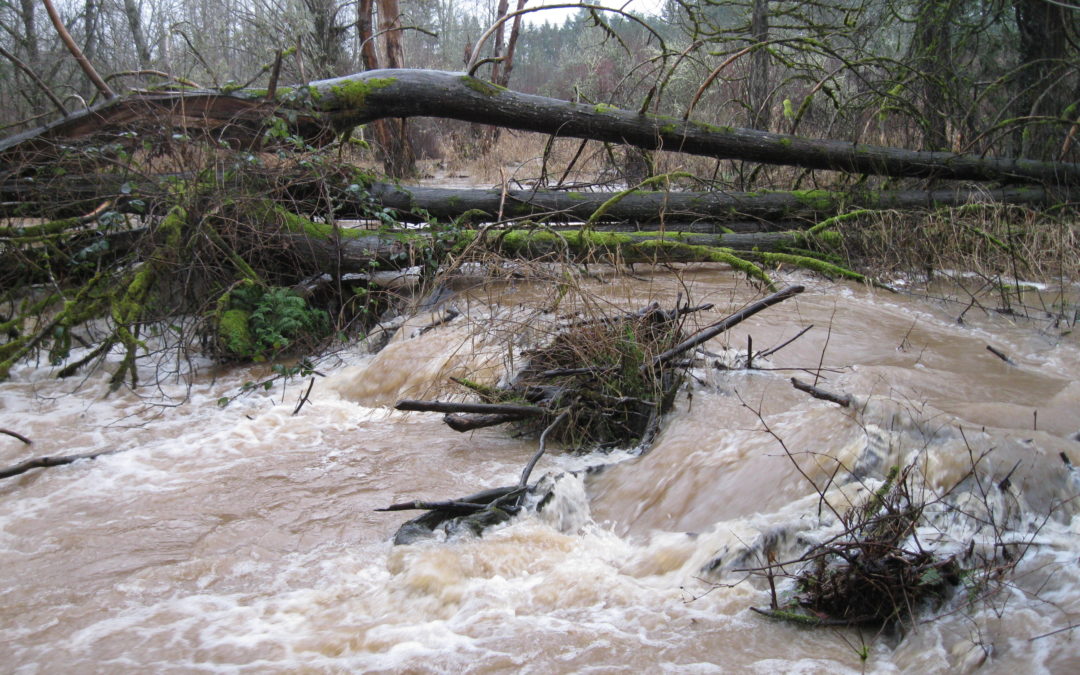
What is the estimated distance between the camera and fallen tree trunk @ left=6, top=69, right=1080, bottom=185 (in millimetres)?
7066

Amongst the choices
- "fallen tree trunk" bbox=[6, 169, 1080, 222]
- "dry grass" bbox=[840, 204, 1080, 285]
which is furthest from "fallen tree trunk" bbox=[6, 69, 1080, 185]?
"dry grass" bbox=[840, 204, 1080, 285]

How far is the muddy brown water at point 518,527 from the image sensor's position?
2.88 meters

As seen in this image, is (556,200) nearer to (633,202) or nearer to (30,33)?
(633,202)

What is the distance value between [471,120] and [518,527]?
5303 mm

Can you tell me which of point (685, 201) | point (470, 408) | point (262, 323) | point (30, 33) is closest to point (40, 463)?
point (262, 323)

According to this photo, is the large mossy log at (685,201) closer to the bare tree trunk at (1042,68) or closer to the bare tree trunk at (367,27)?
the bare tree trunk at (1042,68)

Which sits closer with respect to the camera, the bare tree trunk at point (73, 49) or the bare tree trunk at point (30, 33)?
the bare tree trunk at point (73, 49)

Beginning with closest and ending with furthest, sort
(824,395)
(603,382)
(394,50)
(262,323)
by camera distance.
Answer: (824,395) → (603,382) → (262,323) → (394,50)

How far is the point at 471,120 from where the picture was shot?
807 cm

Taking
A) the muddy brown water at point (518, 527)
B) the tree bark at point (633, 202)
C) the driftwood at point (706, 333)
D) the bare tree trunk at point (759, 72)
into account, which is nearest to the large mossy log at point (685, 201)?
Result: the tree bark at point (633, 202)

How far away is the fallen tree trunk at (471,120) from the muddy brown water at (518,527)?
2.73m

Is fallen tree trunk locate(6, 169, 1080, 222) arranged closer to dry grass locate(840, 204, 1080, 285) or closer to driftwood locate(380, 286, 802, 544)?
dry grass locate(840, 204, 1080, 285)

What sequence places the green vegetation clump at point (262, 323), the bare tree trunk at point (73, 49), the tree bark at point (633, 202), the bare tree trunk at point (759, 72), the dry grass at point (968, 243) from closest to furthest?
the bare tree trunk at point (73, 49) < the green vegetation clump at point (262, 323) < the dry grass at point (968, 243) < the tree bark at point (633, 202) < the bare tree trunk at point (759, 72)

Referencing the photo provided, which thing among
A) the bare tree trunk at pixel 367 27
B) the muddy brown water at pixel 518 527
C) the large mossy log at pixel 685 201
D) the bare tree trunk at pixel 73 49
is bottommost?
the muddy brown water at pixel 518 527
